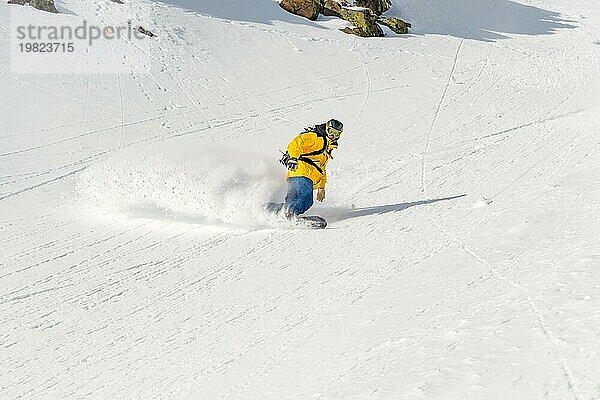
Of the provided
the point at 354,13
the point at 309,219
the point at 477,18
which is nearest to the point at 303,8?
the point at 354,13

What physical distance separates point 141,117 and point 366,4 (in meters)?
15.2

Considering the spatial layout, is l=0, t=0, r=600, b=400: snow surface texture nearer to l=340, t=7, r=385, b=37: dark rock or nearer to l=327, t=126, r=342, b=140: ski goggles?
l=327, t=126, r=342, b=140: ski goggles

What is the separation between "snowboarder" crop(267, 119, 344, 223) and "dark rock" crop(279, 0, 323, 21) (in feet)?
57.8

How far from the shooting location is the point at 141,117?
15117 millimetres

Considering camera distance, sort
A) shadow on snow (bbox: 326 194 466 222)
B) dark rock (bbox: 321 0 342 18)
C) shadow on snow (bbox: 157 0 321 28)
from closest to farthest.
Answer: shadow on snow (bbox: 326 194 466 222)
shadow on snow (bbox: 157 0 321 28)
dark rock (bbox: 321 0 342 18)

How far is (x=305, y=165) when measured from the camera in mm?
8516

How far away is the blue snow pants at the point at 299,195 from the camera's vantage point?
330 inches

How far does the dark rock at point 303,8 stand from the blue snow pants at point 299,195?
17924mm

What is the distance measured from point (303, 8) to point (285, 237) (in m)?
18.9

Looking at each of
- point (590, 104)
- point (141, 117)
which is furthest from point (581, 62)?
point (141, 117)

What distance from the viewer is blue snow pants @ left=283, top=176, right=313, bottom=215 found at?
330 inches

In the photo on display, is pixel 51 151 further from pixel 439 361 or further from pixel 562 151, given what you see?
pixel 439 361

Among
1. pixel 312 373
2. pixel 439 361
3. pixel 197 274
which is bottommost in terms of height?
pixel 197 274

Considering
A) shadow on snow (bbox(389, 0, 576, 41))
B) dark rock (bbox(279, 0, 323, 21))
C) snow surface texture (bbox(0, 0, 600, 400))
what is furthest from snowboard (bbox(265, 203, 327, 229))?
shadow on snow (bbox(389, 0, 576, 41))
